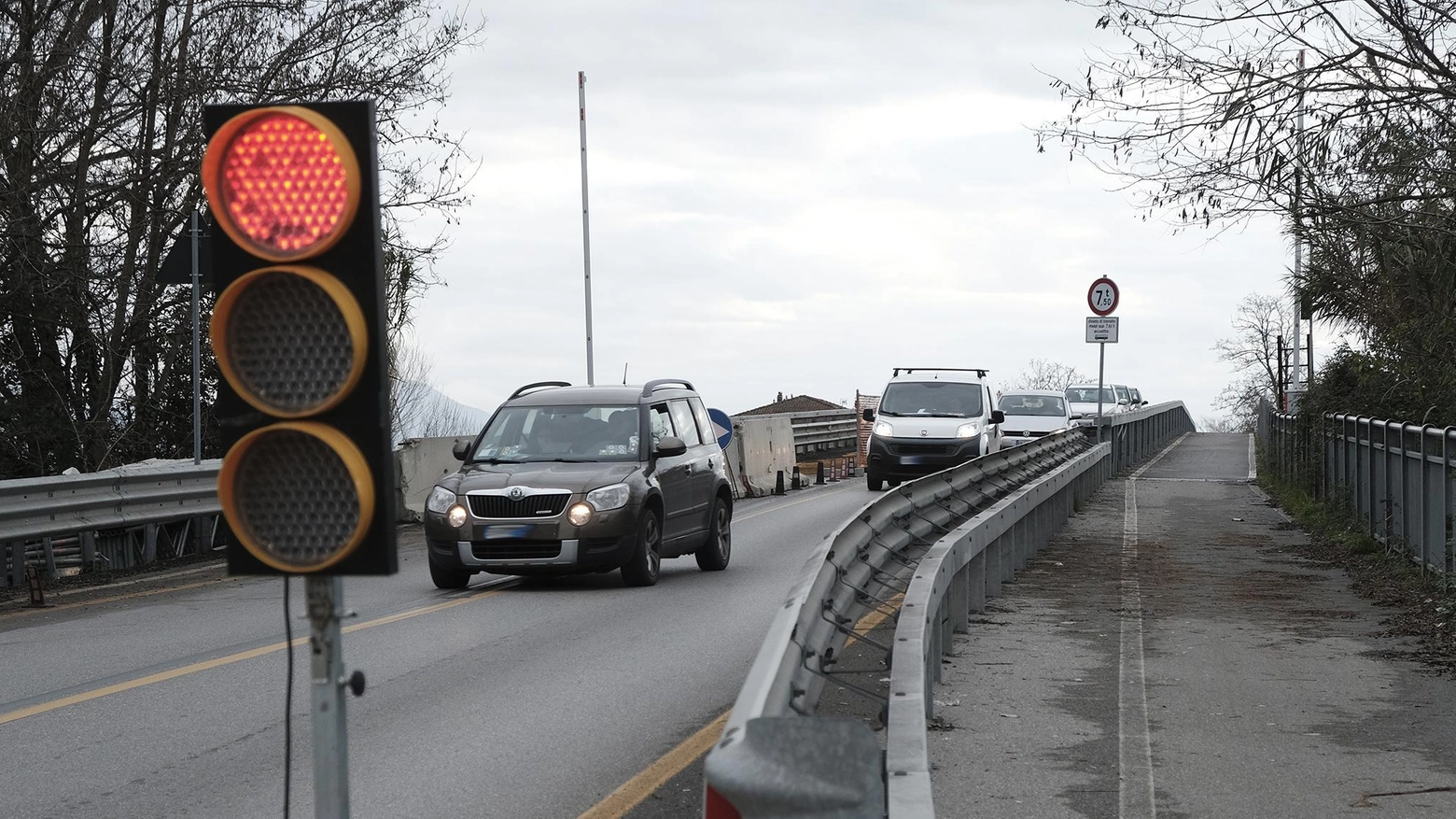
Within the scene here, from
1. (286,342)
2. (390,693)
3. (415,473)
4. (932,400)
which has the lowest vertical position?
(390,693)

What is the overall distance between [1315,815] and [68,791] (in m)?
4.85

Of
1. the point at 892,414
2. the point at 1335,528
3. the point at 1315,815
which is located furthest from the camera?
the point at 892,414

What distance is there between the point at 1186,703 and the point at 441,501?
7.24m

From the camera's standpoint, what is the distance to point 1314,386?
2367 centimetres

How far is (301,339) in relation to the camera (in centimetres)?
361

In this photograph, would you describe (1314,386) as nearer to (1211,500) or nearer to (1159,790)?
(1211,500)

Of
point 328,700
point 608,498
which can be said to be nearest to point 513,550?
point 608,498

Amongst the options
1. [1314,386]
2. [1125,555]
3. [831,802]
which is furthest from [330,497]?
[1314,386]

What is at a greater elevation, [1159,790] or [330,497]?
[330,497]

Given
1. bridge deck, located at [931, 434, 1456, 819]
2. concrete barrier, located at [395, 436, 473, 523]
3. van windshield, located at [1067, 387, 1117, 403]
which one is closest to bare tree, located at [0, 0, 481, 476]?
concrete barrier, located at [395, 436, 473, 523]

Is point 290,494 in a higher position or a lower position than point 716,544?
higher

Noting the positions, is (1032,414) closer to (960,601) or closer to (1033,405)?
(1033,405)

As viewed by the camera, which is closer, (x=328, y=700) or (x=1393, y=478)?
(x=328, y=700)

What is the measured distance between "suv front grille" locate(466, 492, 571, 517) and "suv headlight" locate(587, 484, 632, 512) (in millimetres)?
204
